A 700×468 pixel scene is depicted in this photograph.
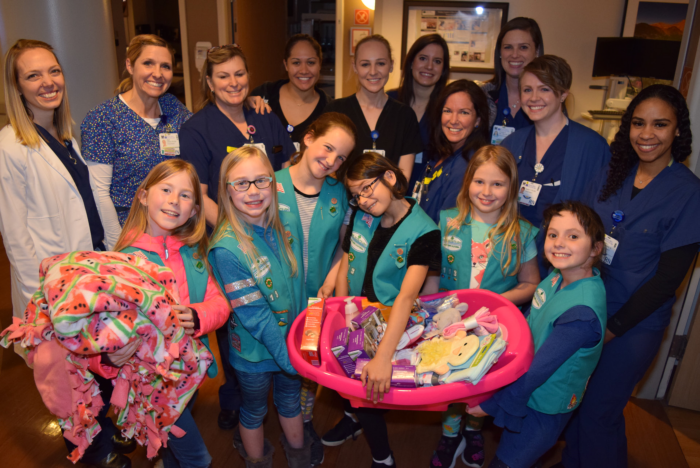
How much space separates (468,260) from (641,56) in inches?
131

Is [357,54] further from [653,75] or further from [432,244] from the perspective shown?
[653,75]

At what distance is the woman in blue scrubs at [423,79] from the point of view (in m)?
2.71

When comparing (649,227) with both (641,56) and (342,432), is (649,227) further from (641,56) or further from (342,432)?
(641,56)

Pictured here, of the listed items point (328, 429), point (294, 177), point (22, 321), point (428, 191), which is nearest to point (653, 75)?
point (428, 191)

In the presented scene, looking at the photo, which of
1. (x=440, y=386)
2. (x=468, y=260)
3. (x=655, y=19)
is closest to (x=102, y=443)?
(x=440, y=386)

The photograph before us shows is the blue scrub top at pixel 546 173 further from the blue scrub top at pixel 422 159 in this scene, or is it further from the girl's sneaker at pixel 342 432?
the girl's sneaker at pixel 342 432

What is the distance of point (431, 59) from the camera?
2746 millimetres

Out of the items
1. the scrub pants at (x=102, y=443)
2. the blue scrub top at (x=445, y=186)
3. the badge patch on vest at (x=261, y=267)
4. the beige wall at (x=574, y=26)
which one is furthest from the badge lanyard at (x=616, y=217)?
the beige wall at (x=574, y=26)

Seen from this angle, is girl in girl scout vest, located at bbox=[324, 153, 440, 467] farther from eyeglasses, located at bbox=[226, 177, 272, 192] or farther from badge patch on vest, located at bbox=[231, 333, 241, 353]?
badge patch on vest, located at bbox=[231, 333, 241, 353]

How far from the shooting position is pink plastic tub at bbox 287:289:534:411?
1.44 meters

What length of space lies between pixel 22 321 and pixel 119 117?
113cm

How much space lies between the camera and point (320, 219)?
2.06 metres

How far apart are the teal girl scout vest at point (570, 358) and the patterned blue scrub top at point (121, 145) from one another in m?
1.89

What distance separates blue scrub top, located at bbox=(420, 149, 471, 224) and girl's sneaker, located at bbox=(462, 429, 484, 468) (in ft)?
3.31
